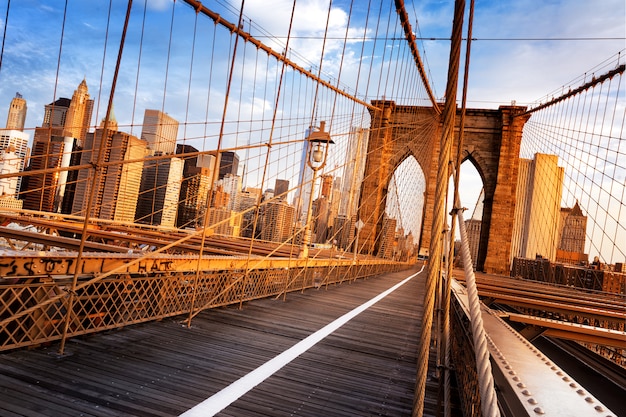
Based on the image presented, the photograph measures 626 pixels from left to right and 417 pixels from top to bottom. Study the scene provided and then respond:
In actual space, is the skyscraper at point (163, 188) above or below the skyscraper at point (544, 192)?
below

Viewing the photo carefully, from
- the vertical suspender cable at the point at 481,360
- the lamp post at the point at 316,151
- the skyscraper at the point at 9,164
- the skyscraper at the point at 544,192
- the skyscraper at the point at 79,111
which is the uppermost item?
the skyscraper at the point at 544,192

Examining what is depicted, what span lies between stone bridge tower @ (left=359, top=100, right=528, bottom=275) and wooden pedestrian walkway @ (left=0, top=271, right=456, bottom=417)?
20194 mm

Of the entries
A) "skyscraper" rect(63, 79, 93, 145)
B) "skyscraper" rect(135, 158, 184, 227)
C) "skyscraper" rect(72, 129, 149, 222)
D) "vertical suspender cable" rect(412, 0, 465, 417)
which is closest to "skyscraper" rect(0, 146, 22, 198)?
"skyscraper" rect(72, 129, 149, 222)

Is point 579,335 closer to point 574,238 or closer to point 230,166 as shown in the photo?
point 230,166

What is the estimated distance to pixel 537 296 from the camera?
9047mm

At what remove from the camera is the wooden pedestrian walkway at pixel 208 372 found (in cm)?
254

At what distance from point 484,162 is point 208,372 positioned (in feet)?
89.0

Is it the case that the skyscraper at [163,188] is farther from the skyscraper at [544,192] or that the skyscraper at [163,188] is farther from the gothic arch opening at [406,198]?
the skyscraper at [544,192]

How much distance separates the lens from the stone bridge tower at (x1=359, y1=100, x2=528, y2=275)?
25422 mm

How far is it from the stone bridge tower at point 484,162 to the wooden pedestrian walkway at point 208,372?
2019 centimetres

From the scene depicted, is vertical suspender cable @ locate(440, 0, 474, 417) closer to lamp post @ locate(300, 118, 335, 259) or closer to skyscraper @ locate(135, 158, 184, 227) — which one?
lamp post @ locate(300, 118, 335, 259)

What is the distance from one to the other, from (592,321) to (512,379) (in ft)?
30.9

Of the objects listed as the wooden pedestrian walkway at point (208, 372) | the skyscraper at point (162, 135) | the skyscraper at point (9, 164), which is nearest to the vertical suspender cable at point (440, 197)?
the wooden pedestrian walkway at point (208, 372)

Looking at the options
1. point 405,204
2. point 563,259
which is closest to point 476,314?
point 405,204
